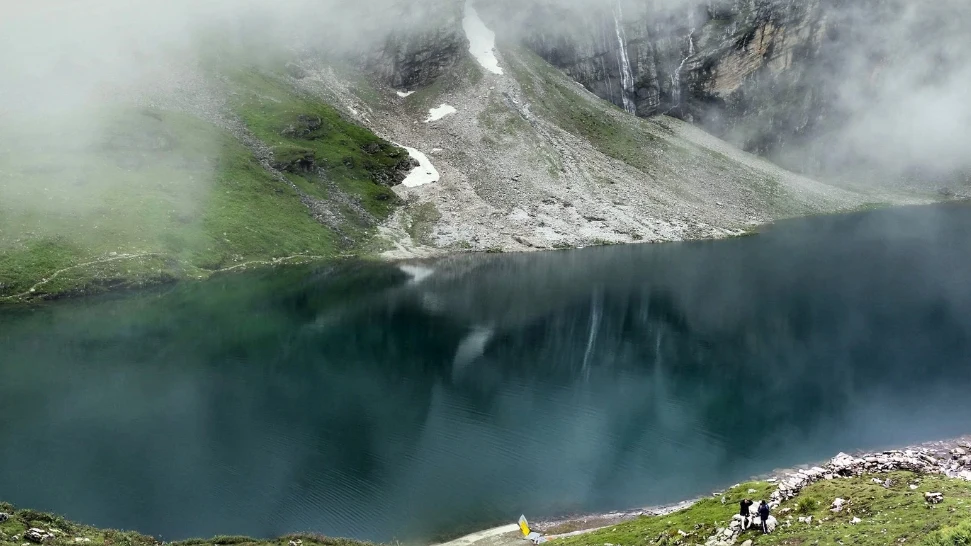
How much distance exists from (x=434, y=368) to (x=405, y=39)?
151 metres

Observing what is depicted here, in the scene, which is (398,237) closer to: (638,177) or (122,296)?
(122,296)

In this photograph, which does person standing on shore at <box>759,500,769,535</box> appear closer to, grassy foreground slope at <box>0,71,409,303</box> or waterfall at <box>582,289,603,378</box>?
waterfall at <box>582,289,603,378</box>

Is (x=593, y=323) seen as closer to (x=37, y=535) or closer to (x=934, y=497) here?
(x=934, y=497)

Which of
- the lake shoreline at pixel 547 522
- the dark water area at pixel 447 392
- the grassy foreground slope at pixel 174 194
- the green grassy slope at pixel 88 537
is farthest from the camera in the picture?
the grassy foreground slope at pixel 174 194

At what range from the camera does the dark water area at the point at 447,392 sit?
36.8 metres

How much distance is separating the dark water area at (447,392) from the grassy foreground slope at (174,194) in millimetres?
8347

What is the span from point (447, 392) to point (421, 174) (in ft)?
322

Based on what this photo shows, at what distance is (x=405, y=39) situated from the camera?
188 metres

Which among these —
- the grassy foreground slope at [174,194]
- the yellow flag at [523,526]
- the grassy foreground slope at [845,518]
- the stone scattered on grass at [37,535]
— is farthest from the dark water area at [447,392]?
the grassy foreground slope at [845,518]

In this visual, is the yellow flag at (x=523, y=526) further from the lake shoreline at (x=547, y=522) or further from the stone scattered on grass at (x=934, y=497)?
the stone scattered on grass at (x=934, y=497)

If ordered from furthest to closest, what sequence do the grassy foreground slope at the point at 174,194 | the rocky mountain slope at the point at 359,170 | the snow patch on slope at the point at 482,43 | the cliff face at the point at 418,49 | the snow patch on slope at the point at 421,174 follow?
the cliff face at the point at 418,49 < the snow patch on slope at the point at 482,43 < the snow patch on slope at the point at 421,174 < the rocky mountain slope at the point at 359,170 < the grassy foreground slope at the point at 174,194

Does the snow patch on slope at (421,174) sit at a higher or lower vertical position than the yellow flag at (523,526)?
higher

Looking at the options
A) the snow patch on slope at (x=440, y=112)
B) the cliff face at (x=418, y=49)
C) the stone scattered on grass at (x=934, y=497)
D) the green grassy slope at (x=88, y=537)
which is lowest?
the green grassy slope at (x=88, y=537)

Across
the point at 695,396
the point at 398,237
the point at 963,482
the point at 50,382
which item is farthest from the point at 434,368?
the point at 398,237
